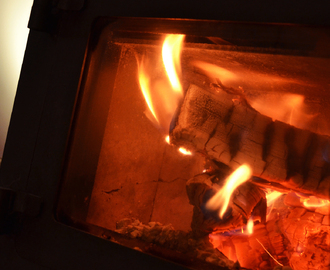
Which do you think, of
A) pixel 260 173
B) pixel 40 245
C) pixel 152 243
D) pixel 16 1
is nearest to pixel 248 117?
pixel 260 173

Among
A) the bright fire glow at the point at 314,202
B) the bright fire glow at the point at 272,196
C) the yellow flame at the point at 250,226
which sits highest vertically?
the bright fire glow at the point at 314,202

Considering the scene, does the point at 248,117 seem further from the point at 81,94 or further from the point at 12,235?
the point at 12,235

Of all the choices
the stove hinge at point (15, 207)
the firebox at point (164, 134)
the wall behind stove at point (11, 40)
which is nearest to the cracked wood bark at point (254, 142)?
the firebox at point (164, 134)

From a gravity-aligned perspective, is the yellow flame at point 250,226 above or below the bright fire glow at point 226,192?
below

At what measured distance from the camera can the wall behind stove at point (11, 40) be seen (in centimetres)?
131

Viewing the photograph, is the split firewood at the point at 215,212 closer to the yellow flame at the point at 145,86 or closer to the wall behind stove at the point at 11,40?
the yellow flame at the point at 145,86

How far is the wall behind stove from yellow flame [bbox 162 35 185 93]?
2.72ft

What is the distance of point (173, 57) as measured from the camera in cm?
84

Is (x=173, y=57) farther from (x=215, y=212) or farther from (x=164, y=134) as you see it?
(x=215, y=212)

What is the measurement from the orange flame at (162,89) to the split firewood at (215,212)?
0.20 m

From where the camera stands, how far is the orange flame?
881 millimetres

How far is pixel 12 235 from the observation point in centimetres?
81

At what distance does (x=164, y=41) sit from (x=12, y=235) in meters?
0.65

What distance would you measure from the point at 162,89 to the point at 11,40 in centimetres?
84
